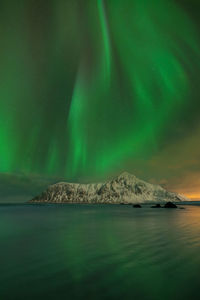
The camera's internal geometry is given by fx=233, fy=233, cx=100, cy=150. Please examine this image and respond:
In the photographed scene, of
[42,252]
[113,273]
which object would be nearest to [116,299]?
[113,273]

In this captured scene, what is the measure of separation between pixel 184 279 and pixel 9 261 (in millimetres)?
12878

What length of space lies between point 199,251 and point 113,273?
35.2 feet

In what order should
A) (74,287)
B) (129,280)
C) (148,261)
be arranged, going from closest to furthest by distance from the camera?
(74,287)
(129,280)
(148,261)

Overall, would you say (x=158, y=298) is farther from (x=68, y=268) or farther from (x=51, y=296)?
(x=68, y=268)

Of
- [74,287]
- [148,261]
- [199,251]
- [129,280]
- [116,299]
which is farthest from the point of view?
[199,251]

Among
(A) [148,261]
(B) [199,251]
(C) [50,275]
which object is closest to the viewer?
(C) [50,275]

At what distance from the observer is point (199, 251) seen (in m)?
21.0

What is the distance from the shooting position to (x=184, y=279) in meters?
13.2

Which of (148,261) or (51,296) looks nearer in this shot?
(51,296)

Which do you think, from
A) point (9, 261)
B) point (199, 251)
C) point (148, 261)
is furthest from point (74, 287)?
point (199, 251)

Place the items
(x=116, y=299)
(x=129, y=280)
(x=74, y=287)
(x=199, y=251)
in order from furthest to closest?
(x=199, y=251) < (x=129, y=280) < (x=74, y=287) < (x=116, y=299)

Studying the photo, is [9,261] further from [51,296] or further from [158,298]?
[158,298]

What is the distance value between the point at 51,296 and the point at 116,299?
298cm

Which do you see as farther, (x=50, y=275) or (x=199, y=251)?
(x=199, y=251)
